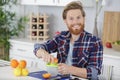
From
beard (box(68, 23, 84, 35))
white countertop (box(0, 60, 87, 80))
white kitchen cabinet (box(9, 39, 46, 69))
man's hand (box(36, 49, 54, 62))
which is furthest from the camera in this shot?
white kitchen cabinet (box(9, 39, 46, 69))

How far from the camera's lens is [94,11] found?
3.93 m

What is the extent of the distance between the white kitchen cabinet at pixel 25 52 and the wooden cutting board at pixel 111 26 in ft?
3.13

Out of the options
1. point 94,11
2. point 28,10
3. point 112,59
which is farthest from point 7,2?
point 112,59

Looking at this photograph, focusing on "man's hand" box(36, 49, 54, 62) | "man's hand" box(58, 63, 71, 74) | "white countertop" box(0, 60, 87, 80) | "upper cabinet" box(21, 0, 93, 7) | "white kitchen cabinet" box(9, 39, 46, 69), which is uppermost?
"upper cabinet" box(21, 0, 93, 7)

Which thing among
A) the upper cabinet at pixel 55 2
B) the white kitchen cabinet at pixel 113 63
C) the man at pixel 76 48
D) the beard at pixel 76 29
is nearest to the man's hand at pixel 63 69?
the man at pixel 76 48

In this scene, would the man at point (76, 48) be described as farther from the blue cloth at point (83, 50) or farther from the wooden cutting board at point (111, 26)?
the wooden cutting board at point (111, 26)

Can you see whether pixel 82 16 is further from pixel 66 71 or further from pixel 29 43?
pixel 29 43

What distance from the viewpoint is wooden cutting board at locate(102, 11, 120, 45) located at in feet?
11.9

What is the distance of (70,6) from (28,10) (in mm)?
2471

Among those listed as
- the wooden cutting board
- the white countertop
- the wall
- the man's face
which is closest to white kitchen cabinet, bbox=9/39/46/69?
the wall

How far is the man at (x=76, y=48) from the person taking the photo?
86.4 inches

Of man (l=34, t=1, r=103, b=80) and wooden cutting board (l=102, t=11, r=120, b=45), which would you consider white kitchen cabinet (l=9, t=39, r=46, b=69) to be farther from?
man (l=34, t=1, r=103, b=80)

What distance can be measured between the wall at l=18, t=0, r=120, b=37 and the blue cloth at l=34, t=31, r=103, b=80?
1449mm

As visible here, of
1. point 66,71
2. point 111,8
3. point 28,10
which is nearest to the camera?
point 66,71
